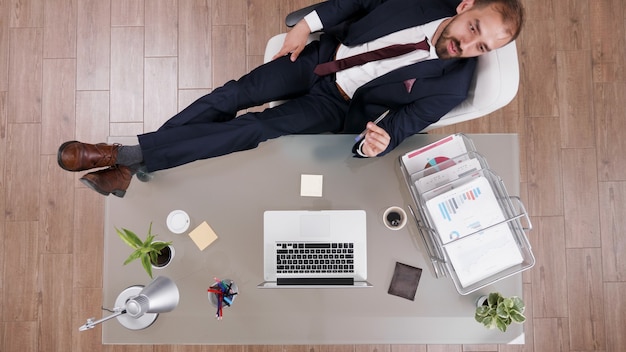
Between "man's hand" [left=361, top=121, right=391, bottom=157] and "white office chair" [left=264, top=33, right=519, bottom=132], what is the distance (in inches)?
11.2

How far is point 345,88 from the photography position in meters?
1.77

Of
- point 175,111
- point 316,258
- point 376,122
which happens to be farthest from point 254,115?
point 175,111

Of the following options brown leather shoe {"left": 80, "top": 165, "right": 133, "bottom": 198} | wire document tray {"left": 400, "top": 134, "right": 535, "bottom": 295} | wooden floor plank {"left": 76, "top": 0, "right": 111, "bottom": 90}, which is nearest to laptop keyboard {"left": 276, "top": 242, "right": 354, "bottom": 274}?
wire document tray {"left": 400, "top": 134, "right": 535, "bottom": 295}

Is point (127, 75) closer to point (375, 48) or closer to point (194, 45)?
point (194, 45)

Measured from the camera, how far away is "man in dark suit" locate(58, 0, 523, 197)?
1487mm

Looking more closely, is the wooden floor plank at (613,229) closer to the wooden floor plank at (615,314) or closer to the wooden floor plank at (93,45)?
the wooden floor plank at (615,314)

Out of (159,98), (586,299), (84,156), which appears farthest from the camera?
(159,98)

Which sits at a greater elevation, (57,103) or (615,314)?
(57,103)

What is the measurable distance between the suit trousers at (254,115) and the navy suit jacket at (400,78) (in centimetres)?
12

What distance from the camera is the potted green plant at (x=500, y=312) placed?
1410 millimetres

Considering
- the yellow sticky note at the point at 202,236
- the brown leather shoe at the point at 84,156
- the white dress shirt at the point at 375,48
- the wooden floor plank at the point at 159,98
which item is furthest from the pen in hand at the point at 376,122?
the wooden floor plank at the point at 159,98

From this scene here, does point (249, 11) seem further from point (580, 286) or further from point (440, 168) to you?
point (580, 286)

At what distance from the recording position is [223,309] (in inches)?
61.1

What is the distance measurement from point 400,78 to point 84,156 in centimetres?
111
